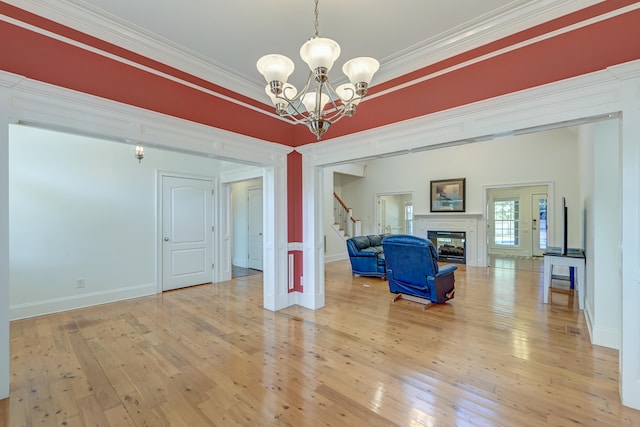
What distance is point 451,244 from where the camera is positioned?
8.60 m

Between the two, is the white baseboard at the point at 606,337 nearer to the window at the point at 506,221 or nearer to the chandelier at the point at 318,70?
the chandelier at the point at 318,70

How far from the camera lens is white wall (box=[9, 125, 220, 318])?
12.8ft

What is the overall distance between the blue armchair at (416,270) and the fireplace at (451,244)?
13.5ft

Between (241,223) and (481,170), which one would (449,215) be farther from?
(241,223)

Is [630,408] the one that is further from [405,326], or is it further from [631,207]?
[405,326]

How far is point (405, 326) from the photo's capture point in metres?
3.58

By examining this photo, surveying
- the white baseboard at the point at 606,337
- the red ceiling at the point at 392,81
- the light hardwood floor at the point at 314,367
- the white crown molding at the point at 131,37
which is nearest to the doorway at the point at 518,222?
the light hardwood floor at the point at 314,367

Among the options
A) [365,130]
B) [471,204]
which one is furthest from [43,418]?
[471,204]

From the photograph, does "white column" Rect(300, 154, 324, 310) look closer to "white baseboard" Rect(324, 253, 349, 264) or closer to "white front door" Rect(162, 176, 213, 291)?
"white front door" Rect(162, 176, 213, 291)

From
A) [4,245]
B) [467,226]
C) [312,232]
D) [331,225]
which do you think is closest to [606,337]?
[312,232]

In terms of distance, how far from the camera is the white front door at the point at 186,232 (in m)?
5.37

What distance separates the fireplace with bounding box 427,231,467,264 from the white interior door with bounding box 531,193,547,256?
3085 mm

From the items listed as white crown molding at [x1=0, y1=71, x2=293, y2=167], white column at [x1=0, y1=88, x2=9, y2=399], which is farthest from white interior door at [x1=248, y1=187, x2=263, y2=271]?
white column at [x1=0, y1=88, x2=9, y2=399]

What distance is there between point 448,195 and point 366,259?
Result: 3.67 meters
